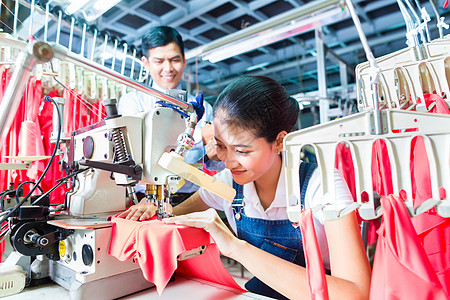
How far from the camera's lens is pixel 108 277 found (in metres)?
0.88

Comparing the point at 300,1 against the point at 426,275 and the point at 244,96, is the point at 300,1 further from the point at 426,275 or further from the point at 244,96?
the point at 426,275

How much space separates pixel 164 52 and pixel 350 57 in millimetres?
4289

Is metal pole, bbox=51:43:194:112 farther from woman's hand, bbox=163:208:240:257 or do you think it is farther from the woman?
woman's hand, bbox=163:208:240:257

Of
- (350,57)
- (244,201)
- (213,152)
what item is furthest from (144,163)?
(350,57)

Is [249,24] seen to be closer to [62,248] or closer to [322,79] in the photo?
[322,79]

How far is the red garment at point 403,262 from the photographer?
528 mm

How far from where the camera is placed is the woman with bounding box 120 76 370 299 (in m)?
0.76

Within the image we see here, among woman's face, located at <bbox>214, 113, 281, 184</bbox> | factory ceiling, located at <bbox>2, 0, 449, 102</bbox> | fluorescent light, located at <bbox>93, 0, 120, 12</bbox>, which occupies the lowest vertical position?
woman's face, located at <bbox>214, 113, 281, 184</bbox>

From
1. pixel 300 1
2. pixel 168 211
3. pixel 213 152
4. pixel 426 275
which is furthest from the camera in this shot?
pixel 300 1

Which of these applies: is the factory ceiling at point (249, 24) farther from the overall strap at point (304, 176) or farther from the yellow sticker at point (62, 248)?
the yellow sticker at point (62, 248)

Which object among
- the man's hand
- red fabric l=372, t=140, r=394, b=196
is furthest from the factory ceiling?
red fabric l=372, t=140, r=394, b=196

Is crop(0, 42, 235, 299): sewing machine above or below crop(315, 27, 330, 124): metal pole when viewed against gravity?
below

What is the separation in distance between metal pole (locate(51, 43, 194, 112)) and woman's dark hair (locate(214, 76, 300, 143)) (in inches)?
7.1

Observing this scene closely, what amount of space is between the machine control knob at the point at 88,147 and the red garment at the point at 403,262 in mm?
829
